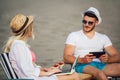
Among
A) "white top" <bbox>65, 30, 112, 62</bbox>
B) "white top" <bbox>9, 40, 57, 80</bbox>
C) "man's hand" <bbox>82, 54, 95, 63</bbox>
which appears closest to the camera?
"white top" <bbox>9, 40, 57, 80</bbox>

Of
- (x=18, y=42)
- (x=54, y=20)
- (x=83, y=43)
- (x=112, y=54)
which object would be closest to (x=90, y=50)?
(x=83, y=43)

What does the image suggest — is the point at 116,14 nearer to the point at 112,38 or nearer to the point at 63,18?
the point at 112,38

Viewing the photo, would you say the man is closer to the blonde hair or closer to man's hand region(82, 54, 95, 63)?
man's hand region(82, 54, 95, 63)

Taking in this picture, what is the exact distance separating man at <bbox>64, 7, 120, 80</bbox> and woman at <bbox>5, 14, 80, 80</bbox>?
853 millimetres

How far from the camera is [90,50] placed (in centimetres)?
502

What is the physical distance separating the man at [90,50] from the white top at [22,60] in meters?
1.03

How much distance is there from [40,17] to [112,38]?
58.7 inches

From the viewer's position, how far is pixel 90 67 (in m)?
4.57

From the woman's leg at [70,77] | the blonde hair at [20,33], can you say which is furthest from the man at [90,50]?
the blonde hair at [20,33]

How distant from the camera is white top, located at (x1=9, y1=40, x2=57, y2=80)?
365 centimetres

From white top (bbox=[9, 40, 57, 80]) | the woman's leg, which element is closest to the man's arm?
the woman's leg

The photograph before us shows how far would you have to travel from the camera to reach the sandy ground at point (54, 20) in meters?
7.48

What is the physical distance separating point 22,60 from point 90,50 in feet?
5.16

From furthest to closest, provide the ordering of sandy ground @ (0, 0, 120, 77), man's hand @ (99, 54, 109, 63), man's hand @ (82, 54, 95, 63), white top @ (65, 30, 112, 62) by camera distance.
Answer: sandy ground @ (0, 0, 120, 77)
white top @ (65, 30, 112, 62)
man's hand @ (99, 54, 109, 63)
man's hand @ (82, 54, 95, 63)
